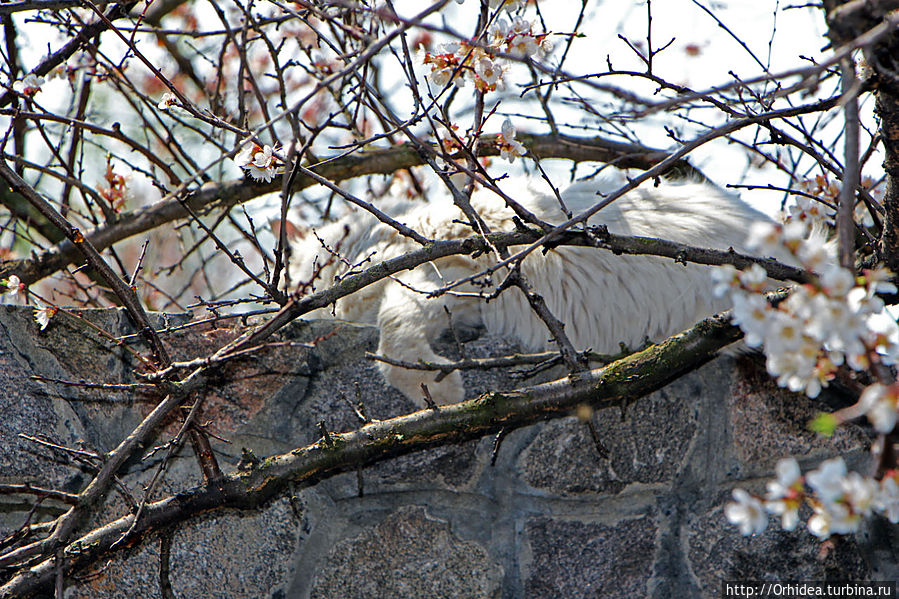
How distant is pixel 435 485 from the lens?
82.9 inches

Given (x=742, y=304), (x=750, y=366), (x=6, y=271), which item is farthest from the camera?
(x=6, y=271)

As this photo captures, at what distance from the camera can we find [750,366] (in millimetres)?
2098

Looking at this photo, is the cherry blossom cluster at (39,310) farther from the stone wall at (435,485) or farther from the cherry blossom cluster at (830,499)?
the cherry blossom cluster at (830,499)

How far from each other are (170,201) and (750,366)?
2.08 m

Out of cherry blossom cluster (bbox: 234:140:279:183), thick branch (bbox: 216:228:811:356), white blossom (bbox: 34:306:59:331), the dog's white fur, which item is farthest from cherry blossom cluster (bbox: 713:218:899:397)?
white blossom (bbox: 34:306:59:331)

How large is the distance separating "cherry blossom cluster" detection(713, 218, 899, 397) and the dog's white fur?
50.5 inches

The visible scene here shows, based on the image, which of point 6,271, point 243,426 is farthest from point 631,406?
point 6,271

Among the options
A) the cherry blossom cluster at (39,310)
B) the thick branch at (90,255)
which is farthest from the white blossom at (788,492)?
the cherry blossom cluster at (39,310)

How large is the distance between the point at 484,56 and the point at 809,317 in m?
1.21

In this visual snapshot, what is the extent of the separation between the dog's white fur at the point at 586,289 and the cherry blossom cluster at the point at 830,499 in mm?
1299

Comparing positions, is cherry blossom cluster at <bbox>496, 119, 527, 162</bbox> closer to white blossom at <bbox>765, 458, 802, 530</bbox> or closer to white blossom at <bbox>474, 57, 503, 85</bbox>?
white blossom at <bbox>474, 57, 503, 85</bbox>

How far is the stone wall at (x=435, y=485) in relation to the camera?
6.44ft

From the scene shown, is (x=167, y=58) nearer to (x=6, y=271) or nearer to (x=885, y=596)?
(x=6, y=271)

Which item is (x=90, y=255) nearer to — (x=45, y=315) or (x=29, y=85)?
(x=45, y=315)
